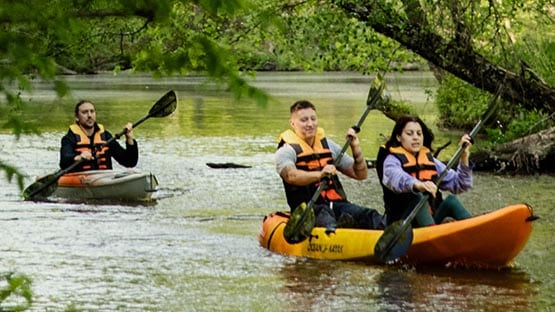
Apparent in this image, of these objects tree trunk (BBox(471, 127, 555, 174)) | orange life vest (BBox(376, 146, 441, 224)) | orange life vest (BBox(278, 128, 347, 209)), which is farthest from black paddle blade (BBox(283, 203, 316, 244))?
tree trunk (BBox(471, 127, 555, 174))

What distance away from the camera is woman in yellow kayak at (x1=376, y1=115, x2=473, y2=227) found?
8.30 m

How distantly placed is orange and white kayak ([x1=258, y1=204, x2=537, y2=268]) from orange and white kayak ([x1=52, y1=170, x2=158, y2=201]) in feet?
12.5

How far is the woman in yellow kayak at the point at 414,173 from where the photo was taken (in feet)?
27.2

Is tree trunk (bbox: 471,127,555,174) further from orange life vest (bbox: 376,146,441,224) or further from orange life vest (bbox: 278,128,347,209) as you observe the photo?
orange life vest (bbox: 376,146,441,224)

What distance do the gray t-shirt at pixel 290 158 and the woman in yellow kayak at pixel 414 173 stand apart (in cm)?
47

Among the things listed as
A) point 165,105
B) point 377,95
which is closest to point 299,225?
point 377,95

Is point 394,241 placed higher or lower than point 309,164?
lower

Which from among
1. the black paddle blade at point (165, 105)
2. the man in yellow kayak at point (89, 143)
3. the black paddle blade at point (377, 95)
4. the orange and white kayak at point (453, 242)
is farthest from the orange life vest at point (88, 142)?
the orange and white kayak at point (453, 242)

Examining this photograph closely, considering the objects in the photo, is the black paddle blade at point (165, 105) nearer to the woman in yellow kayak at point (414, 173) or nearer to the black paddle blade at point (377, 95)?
the black paddle blade at point (377, 95)

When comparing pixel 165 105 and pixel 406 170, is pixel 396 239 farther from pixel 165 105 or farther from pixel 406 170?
pixel 165 105

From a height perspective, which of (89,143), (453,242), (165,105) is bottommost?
(453,242)

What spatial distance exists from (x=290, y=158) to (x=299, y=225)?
577 millimetres

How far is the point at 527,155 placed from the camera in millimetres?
14469

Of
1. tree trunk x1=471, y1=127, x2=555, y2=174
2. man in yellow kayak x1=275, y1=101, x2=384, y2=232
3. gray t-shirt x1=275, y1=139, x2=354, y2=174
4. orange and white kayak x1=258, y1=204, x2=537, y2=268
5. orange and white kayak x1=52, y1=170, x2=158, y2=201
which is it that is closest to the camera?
orange and white kayak x1=258, y1=204, x2=537, y2=268
